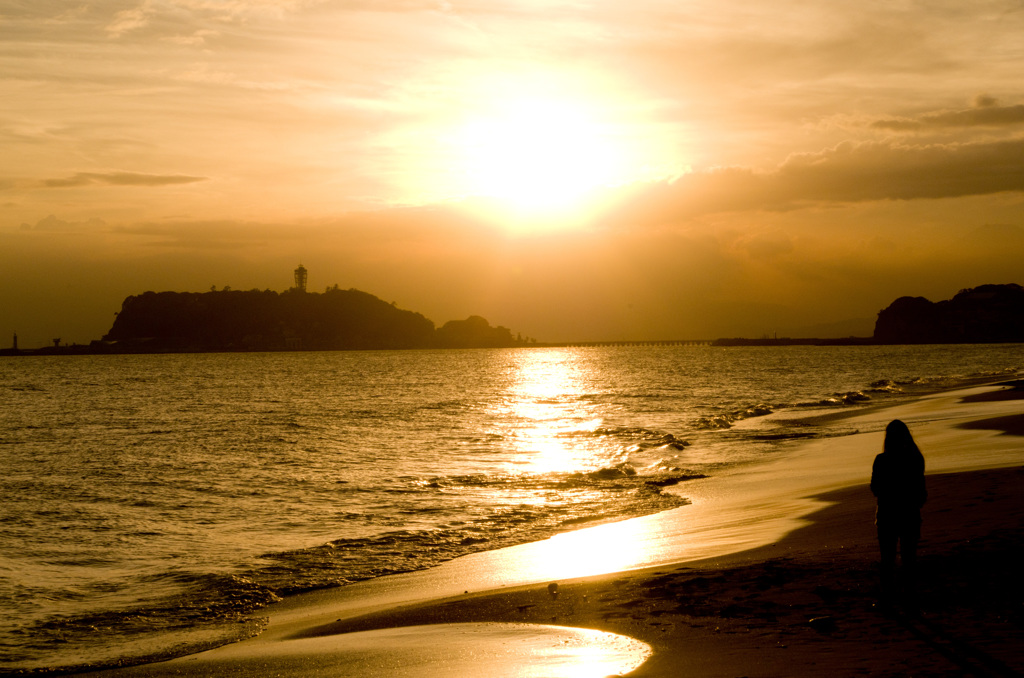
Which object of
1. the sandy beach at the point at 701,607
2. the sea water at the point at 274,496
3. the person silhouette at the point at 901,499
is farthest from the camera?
the sea water at the point at 274,496

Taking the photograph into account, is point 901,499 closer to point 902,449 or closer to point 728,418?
point 902,449

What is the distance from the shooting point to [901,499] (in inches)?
357

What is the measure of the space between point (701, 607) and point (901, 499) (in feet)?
8.25

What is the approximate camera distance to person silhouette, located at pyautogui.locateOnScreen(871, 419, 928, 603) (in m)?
9.02

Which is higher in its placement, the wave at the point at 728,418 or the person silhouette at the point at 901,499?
the person silhouette at the point at 901,499

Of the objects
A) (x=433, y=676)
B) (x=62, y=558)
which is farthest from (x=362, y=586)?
(x=62, y=558)

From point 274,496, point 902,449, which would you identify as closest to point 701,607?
point 902,449

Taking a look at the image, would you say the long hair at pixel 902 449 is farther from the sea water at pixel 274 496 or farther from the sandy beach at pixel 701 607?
the sea water at pixel 274 496

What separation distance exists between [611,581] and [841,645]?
4220 mm

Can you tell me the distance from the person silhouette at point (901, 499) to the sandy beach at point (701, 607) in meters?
0.35

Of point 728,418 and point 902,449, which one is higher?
point 902,449

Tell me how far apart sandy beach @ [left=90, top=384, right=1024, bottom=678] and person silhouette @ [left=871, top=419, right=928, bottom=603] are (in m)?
0.35

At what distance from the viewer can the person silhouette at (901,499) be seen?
9.02 meters

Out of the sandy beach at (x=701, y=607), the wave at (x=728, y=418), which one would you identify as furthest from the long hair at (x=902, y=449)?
the wave at (x=728, y=418)
